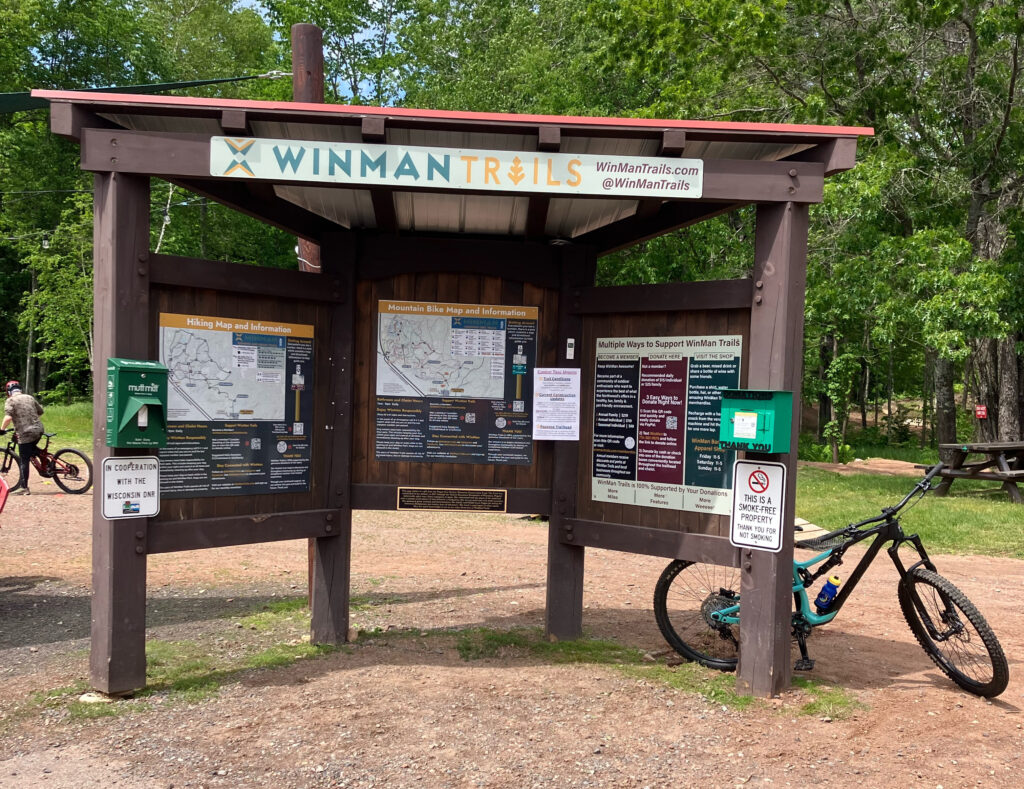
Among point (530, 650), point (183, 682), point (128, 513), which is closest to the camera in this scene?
point (128, 513)

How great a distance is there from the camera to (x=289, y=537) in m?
5.36

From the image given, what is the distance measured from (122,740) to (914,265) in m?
12.8

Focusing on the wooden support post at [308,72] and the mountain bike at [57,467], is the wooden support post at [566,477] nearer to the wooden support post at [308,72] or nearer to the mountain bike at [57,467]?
the wooden support post at [308,72]

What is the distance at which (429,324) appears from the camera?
18.9 feet

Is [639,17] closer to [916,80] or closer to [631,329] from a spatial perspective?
[916,80]

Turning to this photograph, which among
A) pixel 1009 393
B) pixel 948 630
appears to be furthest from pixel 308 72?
pixel 1009 393

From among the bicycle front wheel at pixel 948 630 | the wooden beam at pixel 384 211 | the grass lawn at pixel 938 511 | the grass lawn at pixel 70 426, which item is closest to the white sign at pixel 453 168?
the wooden beam at pixel 384 211

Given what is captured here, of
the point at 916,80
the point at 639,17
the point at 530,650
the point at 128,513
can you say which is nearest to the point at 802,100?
the point at 916,80

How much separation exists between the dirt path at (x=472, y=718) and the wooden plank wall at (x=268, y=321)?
960mm

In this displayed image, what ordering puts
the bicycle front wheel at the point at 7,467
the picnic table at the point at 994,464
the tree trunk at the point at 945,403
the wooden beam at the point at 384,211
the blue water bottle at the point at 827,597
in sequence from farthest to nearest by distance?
the tree trunk at the point at 945,403 → the bicycle front wheel at the point at 7,467 → the picnic table at the point at 994,464 → the wooden beam at the point at 384,211 → the blue water bottle at the point at 827,597

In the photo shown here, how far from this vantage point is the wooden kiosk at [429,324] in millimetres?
4574

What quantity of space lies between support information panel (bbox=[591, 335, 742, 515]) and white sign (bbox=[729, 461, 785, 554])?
243mm

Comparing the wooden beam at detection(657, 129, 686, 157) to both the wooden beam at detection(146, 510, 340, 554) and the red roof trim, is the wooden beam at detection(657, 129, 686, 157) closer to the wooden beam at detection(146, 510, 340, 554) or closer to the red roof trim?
the red roof trim

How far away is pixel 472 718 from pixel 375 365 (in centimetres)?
232
